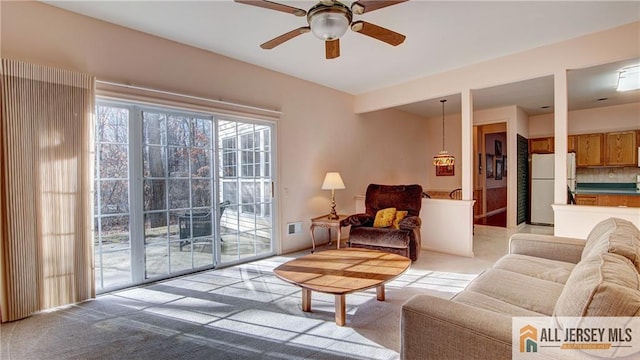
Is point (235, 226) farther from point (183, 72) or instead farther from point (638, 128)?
point (638, 128)

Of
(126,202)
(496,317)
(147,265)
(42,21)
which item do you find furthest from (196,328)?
(42,21)

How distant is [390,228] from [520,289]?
229cm

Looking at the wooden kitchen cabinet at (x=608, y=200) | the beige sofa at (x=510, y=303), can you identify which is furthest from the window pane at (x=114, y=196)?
the wooden kitchen cabinet at (x=608, y=200)

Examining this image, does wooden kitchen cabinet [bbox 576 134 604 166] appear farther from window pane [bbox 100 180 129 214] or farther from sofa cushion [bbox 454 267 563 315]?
window pane [bbox 100 180 129 214]

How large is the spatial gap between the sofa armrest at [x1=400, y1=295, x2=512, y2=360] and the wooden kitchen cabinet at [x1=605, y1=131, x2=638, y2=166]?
278 inches

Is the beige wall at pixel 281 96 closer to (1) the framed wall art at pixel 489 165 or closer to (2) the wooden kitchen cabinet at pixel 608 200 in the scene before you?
(1) the framed wall art at pixel 489 165

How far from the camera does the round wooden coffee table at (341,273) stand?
88.7 inches

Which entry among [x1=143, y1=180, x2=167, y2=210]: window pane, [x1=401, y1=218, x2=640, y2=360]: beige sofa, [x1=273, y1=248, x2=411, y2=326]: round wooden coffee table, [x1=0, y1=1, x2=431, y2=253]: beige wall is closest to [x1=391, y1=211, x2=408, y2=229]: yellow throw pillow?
[x1=273, y1=248, x2=411, y2=326]: round wooden coffee table

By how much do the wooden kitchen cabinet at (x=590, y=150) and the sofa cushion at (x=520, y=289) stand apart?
6030mm

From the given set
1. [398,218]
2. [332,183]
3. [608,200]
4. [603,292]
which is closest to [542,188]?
[608,200]

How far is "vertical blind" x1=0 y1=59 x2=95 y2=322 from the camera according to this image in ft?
7.88

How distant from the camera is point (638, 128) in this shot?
19.1 feet

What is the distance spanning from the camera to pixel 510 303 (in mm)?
1695

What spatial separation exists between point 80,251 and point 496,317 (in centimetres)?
328
